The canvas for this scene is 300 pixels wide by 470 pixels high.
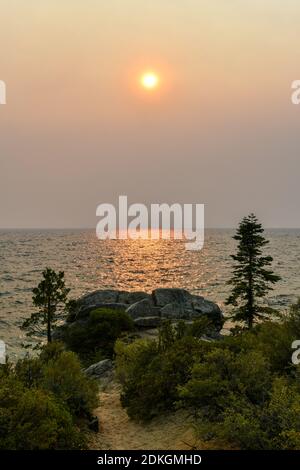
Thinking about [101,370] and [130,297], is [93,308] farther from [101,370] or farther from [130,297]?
[101,370]

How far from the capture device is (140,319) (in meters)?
39.9

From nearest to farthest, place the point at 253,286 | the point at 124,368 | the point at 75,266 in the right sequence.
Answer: the point at 124,368 → the point at 253,286 → the point at 75,266

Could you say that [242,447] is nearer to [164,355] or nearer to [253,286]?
[164,355]

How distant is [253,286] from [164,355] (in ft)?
70.5

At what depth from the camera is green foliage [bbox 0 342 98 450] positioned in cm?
1233

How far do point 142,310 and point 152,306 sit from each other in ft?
5.20

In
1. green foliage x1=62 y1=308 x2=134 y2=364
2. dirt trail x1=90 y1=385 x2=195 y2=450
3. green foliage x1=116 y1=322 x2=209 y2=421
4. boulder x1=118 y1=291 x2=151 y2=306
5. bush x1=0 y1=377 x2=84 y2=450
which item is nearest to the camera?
bush x1=0 y1=377 x2=84 y2=450

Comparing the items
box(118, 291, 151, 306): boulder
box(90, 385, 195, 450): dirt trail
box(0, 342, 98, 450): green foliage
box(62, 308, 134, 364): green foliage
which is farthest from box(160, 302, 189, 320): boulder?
box(0, 342, 98, 450): green foliage

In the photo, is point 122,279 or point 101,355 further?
point 122,279

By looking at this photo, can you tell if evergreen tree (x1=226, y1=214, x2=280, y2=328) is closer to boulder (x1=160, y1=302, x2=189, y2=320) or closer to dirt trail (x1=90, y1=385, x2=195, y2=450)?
boulder (x1=160, y1=302, x2=189, y2=320)

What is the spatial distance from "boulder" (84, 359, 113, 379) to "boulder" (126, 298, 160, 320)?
14812 millimetres

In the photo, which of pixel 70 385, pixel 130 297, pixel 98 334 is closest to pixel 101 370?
pixel 98 334
